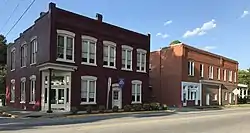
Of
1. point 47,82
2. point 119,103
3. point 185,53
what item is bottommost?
point 119,103

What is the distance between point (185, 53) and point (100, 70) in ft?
56.5

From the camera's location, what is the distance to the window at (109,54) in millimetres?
35844

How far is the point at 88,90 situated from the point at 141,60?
9930 mm

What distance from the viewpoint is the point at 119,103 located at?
3728cm

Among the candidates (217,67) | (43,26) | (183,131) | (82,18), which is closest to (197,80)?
(217,67)

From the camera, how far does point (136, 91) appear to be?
39.9 m

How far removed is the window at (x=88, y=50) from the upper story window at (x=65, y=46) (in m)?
1.58

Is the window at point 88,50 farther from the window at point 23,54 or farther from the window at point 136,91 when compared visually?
the window at point 23,54

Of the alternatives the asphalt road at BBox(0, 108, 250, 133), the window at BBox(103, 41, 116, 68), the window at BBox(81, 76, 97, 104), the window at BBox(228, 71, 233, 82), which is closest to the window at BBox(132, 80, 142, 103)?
the window at BBox(103, 41, 116, 68)

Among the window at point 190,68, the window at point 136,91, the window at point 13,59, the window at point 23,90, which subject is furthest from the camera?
the window at point 190,68

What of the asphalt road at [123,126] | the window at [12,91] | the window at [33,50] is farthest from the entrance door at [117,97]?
the asphalt road at [123,126]

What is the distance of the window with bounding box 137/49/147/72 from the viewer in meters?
40.6

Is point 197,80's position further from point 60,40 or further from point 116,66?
point 60,40

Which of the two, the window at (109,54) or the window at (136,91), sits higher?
the window at (109,54)
